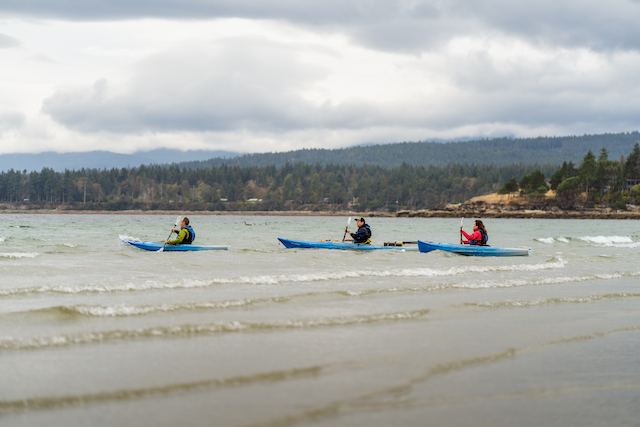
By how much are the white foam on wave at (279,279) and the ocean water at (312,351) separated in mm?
101

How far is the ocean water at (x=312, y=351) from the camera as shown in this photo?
4.79 meters

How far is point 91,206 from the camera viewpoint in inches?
6437

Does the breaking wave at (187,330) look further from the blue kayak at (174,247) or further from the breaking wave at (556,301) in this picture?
the blue kayak at (174,247)

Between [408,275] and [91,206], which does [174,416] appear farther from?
[91,206]

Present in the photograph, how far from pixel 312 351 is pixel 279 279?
635 centimetres

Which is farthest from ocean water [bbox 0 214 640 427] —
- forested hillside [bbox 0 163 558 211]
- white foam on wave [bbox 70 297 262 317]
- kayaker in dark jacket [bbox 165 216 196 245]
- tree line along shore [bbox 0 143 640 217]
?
forested hillside [bbox 0 163 558 211]

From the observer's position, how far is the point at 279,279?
13008mm

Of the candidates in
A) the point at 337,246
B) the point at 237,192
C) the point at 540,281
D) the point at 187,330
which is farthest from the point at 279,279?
the point at 237,192

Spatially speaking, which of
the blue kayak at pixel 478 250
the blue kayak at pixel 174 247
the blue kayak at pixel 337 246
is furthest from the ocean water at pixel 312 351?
the blue kayak at pixel 337 246

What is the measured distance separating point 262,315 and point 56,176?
183 m

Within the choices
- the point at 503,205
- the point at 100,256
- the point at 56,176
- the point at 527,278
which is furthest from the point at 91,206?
the point at 527,278

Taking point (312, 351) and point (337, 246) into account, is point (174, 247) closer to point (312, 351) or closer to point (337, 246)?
point (337, 246)

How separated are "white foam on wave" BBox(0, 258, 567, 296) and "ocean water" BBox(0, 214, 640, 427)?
10 centimetres

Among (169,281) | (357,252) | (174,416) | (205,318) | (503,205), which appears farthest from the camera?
(503,205)
